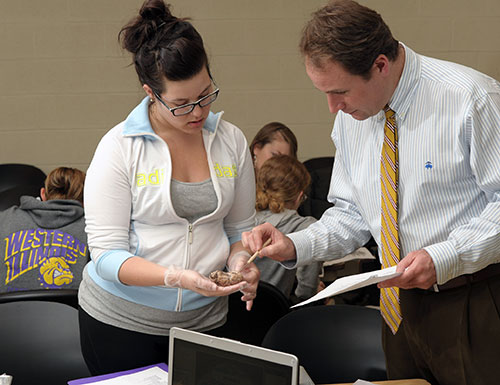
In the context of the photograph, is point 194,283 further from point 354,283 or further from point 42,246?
point 42,246

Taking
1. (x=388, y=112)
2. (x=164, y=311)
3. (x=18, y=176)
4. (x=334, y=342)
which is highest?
(x=388, y=112)

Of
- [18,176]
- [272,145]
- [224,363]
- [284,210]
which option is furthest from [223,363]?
[18,176]

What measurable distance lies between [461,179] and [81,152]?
3960mm

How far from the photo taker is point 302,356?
81.7 inches

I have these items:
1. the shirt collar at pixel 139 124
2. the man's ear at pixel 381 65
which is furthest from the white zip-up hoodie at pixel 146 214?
the man's ear at pixel 381 65

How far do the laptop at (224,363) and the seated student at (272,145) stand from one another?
2.44m

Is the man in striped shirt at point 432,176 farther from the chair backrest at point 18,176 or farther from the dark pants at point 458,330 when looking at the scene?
the chair backrest at point 18,176

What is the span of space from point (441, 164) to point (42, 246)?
5.38 feet

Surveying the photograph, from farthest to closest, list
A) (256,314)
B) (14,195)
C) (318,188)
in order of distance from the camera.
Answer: (318,188)
(14,195)
(256,314)

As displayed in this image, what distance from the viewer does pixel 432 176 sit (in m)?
1.68

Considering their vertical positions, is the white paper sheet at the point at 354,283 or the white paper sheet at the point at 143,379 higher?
the white paper sheet at the point at 354,283

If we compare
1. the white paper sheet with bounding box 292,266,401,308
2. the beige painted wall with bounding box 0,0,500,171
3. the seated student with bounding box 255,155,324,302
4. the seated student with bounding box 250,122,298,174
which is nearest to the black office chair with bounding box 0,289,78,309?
the seated student with bounding box 255,155,324,302

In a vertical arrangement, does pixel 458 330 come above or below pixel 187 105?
below

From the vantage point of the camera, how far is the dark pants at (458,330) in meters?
1.67
